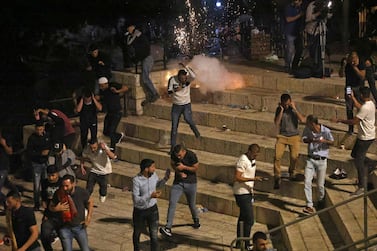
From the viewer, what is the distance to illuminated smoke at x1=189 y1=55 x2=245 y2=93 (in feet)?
60.1

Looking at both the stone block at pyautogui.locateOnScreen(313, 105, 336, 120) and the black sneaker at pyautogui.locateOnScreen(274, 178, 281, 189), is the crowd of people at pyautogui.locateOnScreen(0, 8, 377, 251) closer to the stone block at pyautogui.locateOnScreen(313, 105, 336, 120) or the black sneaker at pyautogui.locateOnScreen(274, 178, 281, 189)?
the black sneaker at pyautogui.locateOnScreen(274, 178, 281, 189)

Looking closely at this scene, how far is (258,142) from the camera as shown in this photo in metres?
15.7

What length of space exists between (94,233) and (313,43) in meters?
7.06

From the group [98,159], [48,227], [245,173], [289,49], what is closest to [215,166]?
[98,159]

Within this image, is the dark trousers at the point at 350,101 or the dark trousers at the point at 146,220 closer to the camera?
the dark trousers at the point at 146,220

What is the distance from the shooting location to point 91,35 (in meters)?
28.0

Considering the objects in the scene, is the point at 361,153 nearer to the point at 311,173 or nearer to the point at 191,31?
the point at 311,173

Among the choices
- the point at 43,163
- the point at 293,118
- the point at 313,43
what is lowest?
the point at 43,163

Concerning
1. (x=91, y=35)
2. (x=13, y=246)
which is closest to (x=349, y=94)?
(x=13, y=246)

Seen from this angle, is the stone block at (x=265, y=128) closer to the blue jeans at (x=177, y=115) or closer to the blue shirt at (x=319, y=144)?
the blue jeans at (x=177, y=115)

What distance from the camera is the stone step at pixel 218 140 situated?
14.5 metres

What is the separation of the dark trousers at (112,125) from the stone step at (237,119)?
1.84 meters

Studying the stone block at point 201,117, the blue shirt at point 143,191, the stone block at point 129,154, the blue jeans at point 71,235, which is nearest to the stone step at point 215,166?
the stone block at point 129,154

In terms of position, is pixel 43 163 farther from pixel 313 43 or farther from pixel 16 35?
pixel 16 35
